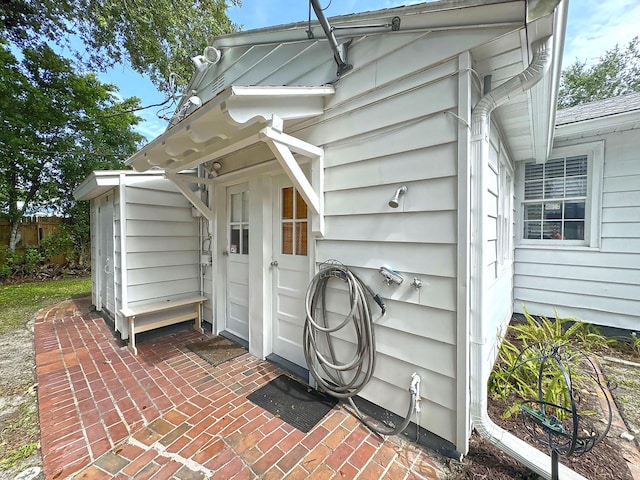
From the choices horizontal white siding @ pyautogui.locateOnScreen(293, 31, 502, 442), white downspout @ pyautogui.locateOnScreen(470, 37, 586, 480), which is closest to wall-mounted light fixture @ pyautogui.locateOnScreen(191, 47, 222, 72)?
horizontal white siding @ pyautogui.locateOnScreen(293, 31, 502, 442)

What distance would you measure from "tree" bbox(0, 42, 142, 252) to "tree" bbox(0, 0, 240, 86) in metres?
0.57

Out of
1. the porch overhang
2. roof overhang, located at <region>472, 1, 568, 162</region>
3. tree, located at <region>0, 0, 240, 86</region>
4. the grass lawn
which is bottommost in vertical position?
the grass lawn

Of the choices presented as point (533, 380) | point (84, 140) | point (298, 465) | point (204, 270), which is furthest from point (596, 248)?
point (84, 140)

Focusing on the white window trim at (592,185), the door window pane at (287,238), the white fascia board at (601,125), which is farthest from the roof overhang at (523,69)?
the door window pane at (287,238)

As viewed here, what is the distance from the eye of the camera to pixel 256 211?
9.98ft

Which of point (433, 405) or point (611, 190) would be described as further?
point (611, 190)

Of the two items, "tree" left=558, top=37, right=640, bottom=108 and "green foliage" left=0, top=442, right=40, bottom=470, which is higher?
"tree" left=558, top=37, right=640, bottom=108

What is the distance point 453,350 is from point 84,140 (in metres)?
11.0

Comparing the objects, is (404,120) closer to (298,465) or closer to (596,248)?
(298,465)

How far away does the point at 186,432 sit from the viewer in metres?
1.91

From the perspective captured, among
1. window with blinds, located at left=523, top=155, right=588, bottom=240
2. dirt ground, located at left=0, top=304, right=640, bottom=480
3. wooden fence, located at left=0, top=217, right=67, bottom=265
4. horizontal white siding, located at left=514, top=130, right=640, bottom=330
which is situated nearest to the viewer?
dirt ground, located at left=0, top=304, right=640, bottom=480

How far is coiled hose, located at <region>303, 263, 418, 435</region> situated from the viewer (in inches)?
78.3

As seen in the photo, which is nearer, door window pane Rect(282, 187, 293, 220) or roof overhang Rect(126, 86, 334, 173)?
roof overhang Rect(126, 86, 334, 173)

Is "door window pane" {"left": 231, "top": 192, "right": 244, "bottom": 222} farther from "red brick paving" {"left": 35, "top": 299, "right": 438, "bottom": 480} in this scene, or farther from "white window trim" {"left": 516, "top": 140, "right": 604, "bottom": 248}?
"white window trim" {"left": 516, "top": 140, "right": 604, "bottom": 248}
